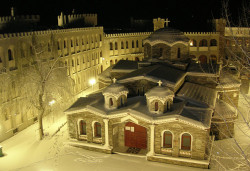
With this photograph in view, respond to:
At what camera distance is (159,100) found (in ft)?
72.2

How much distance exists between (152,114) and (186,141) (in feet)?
11.2

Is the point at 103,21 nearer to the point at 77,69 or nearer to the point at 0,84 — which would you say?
the point at 77,69

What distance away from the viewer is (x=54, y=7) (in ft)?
212

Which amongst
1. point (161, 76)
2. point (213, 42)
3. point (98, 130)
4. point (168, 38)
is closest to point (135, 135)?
point (98, 130)

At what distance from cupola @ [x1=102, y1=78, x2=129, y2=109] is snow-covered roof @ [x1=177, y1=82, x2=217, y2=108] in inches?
212

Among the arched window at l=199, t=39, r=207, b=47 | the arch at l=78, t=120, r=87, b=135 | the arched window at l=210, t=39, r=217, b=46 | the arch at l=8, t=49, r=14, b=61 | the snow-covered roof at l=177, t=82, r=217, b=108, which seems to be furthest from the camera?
the arched window at l=199, t=39, r=207, b=47

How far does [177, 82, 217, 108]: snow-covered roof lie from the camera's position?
2527cm

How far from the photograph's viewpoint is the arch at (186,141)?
845 inches

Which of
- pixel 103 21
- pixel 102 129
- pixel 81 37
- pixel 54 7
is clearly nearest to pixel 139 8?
pixel 103 21

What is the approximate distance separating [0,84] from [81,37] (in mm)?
19659

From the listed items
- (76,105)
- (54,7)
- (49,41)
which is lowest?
(76,105)

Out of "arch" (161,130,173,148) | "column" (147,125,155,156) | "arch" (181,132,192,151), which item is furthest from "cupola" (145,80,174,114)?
"arch" (181,132,192,151)

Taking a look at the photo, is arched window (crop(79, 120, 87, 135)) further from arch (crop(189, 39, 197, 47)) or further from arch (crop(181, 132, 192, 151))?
arch (crop(189, 39, 197, 47))

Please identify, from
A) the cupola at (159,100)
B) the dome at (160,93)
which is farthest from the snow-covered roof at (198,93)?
the dome at (160,93)
